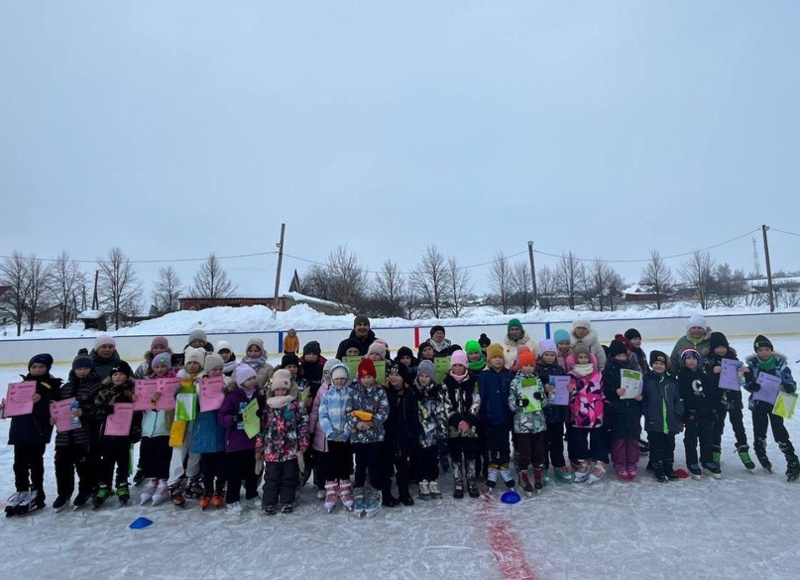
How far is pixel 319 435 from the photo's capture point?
405cm

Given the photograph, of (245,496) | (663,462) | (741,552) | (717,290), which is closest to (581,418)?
(663,462)

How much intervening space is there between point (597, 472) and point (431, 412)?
1.88 meters

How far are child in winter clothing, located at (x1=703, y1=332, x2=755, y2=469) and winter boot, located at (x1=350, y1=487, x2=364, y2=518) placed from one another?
12.0 ft

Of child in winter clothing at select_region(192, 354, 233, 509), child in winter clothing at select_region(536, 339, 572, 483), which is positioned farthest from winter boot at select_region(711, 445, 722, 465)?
child in winter clothing at select_region(192, 354, 233, 509)

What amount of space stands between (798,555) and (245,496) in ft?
14.5

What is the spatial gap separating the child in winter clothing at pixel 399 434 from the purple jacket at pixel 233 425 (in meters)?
1.27

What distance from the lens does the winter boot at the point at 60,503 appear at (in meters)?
3.93

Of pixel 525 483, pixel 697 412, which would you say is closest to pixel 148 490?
pixel 525 483

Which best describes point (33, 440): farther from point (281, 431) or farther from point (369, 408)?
point (369, 408)

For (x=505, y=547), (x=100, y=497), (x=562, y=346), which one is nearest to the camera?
(x=505, y=547)

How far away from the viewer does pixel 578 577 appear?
275 centimetres

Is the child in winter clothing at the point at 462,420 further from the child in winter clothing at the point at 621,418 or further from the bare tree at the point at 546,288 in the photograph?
the bare tree at the point at 546,288

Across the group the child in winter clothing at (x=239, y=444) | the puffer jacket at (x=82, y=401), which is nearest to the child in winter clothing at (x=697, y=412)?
the child in winter clothing at (x=239, y=444)

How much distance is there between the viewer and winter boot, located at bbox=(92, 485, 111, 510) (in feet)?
13.0
